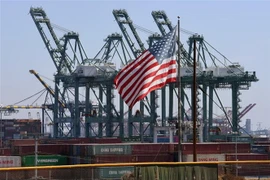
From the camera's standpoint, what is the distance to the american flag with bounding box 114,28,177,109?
23.3 meters

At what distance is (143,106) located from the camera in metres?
114

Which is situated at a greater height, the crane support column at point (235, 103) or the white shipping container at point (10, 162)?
the crane support column at point (235, 103)

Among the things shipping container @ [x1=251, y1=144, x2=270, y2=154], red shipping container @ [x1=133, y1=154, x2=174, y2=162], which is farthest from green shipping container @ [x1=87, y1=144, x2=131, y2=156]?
shipping container @ [x1=251, y1=144, x2=270, y2=154]

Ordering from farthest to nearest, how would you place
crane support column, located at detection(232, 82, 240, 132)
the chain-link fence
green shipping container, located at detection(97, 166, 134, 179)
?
crane support column, located at detection(232, 82, 240, 132), green shipping container, located at detection(97, 166, 134, 179), the chain-link fence

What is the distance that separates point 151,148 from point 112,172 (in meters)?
40.9

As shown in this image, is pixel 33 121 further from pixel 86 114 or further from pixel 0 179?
pixel 0 179

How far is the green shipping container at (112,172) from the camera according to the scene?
19.0 m

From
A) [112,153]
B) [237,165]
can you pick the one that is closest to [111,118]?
[112,153]

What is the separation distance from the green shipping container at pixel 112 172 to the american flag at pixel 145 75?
3.12 metres

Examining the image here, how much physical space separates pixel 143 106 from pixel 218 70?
15364mm

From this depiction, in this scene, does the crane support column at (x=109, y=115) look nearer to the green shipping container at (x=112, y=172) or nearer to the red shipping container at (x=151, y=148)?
the red shipping container at (x=151, y=148)

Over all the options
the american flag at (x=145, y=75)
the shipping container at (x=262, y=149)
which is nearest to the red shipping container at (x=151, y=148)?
the shipping container at (x=262, y=149)

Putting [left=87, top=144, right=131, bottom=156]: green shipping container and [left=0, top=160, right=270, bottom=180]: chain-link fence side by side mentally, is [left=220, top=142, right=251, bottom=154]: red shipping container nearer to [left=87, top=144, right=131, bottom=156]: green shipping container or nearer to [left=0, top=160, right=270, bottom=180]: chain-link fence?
[left=87, top=144, right=131, bottom=156]: green shipping container

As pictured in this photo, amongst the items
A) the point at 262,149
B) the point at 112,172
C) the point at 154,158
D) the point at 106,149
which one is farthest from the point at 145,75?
the point at 262,149
